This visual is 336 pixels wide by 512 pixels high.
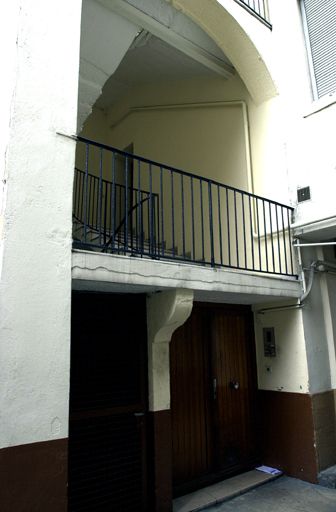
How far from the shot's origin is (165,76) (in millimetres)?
7480

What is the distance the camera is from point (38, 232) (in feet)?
10.1

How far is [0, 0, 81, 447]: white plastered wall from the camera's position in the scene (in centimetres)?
285

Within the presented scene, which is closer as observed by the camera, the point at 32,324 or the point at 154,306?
the point at 32,324

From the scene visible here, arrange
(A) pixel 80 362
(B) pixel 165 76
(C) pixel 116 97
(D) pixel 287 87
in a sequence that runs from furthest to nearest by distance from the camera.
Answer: (C) pixel 116 97 < (B) pixel 165 76 < (D) pixel 287 87 < (A) pixel 80 362

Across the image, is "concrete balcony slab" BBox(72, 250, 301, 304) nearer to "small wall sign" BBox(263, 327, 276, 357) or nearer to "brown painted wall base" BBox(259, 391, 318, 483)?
"small wall sign" BBox(263, 327, 276, 357)

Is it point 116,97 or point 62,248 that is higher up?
point 116,97

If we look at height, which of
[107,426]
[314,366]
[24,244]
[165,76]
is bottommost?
[107,426]

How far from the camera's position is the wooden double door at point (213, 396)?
197 inches

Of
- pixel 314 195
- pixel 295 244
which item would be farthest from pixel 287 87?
pixel 295 244

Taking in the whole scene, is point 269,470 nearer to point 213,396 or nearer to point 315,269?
point 213,396

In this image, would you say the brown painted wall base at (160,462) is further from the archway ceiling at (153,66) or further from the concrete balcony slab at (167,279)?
the archway ceiling at (153,66)

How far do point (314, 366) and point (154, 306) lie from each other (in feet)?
8.20

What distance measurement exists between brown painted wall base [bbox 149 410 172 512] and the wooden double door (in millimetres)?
499

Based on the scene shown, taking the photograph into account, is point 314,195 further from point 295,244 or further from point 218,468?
point 218,468
